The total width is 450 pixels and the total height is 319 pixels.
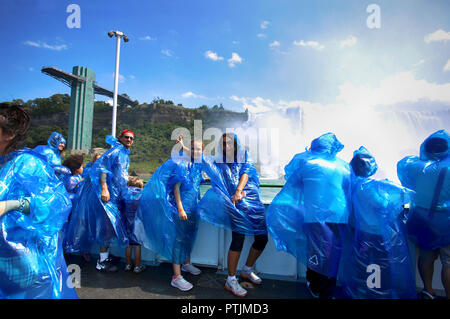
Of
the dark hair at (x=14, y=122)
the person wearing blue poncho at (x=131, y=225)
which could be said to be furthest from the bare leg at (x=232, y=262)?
the dark hair at (x=14, y=122)

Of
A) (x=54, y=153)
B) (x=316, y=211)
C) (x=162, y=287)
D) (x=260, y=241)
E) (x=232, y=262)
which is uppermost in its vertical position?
(x=54, y=153)

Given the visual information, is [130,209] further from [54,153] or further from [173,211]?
[54,153]

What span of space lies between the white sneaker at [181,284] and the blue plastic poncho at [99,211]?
646 mm

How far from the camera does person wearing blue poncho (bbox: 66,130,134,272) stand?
2350 mm

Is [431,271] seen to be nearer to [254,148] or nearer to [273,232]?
[273,232]

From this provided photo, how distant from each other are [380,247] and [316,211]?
1.64 ft

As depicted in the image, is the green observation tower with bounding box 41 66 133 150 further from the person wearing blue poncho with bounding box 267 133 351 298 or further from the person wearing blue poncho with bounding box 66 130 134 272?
the person wearing blue poncho with bounding box 267 133 351 298

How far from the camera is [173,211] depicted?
86.8 inches

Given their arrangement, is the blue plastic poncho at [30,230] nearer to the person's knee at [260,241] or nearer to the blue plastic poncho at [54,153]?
the person's knee at [260,241]

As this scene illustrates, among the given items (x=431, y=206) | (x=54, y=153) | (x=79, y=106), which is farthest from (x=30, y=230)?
(x=79, y=106)

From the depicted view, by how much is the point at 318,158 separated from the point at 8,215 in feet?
6.69

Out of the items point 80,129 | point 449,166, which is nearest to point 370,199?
point 449,166

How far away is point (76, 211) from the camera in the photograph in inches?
96.3

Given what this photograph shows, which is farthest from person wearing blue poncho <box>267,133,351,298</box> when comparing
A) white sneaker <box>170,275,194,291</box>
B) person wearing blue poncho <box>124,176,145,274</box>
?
person wearing blue poncho <box>124,176,145,274</box>
